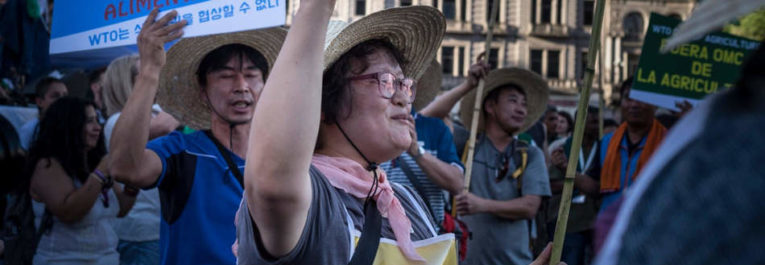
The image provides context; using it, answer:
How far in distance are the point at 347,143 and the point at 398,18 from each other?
52cm

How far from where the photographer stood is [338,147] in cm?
221

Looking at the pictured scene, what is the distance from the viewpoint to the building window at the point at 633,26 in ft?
118

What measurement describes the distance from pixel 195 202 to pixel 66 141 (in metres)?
1.71

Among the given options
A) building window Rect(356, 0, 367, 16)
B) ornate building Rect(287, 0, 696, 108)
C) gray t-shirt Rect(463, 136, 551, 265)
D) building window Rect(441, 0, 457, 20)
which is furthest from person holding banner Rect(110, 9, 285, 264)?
ornate building Rect(287, 0, 696, 108)

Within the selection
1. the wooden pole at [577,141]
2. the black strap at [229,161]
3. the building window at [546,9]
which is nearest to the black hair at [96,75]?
the black strap at [229,161]

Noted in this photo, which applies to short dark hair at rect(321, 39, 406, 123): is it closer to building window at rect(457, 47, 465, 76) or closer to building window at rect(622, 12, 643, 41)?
building window at rect(457, 47, 465, 76)

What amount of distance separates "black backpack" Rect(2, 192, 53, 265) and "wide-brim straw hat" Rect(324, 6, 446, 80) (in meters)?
2.37

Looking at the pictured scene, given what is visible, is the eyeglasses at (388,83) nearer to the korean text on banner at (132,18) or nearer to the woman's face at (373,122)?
the woman's face at (373,122)

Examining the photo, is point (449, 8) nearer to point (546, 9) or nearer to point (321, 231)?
point (546, 9)

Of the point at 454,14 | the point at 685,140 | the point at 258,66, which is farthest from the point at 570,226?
the point at 454,14

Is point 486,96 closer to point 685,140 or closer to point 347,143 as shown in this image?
point 347,143

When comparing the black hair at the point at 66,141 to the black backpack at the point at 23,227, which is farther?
the black hair at the point at 66,141

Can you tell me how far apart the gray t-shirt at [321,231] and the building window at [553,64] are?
30.9 m

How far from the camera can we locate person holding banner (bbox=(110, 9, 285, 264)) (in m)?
2.87
